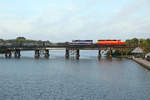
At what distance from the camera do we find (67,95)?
38719 mm

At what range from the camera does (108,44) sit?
158500mm

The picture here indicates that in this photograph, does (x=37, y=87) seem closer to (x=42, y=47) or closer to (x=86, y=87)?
(x=86, y=87)

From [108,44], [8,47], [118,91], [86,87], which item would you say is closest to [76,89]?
[86,87]

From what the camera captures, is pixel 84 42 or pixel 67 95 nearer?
pixel 67 95

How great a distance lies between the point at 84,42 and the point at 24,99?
12974cm

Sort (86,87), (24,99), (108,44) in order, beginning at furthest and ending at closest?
1. (108,44)
2. (86,87)
3. (24,99)

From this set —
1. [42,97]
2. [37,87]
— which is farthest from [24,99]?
[37,87]

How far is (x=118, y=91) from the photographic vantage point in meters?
42.0

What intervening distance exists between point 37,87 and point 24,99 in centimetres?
967

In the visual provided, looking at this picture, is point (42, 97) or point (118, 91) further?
point (118, 91)

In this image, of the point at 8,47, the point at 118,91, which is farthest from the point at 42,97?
the point at 8,47

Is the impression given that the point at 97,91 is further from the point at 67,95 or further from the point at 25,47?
the point at 25,47

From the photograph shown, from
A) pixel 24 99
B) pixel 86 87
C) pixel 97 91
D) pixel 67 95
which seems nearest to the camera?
pixel 24 99

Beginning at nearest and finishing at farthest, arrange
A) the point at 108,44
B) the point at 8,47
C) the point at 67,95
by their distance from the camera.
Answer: the point at 67,95 < the point at 108,44 < the point at 8,47
